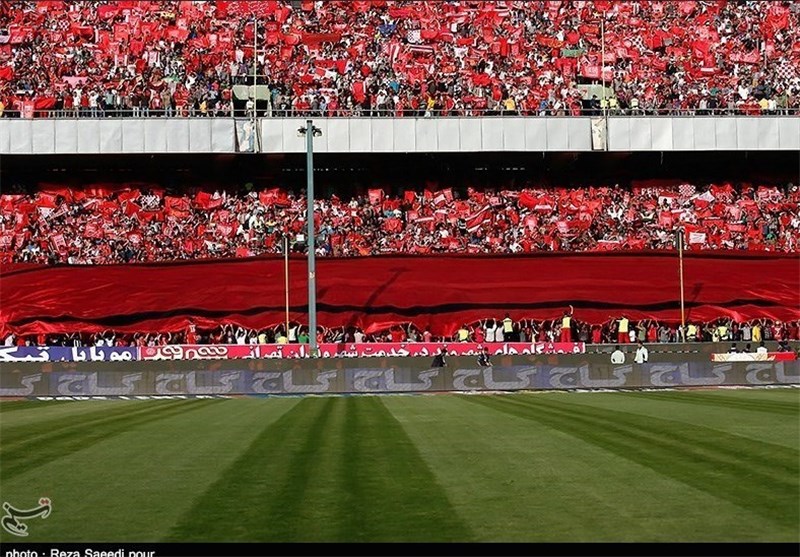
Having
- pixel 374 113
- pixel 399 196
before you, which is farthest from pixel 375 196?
pixel 374 113

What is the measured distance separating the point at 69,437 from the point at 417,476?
884 centimetres

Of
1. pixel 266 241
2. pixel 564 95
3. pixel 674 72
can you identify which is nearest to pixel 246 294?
pixel 266 241

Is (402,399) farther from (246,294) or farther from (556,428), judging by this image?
(246,294)

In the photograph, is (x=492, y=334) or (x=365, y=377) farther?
(x=492, y=334)

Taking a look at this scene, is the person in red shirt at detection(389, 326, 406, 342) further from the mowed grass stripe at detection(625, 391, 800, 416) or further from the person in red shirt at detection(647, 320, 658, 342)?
the mowed grass stripe at detection(625, 391, 800, 416)

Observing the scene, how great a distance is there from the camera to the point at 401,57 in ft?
218

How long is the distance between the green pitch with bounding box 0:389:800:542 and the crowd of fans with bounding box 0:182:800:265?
32.8 metres

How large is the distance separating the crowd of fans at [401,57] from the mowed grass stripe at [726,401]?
31901mm

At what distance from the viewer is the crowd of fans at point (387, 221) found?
58.6m

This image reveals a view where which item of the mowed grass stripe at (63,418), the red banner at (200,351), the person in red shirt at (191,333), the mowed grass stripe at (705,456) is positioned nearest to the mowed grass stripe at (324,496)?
the mowed grass stripe at (705,456)

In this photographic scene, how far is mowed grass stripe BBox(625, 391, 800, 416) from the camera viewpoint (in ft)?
85.1

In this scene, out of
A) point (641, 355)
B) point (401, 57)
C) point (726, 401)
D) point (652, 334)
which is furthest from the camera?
point (401, 57)

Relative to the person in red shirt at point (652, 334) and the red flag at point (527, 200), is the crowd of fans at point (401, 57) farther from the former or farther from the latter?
the person in red shirt at point (652, 334)

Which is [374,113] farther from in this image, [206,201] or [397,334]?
[397,334]
